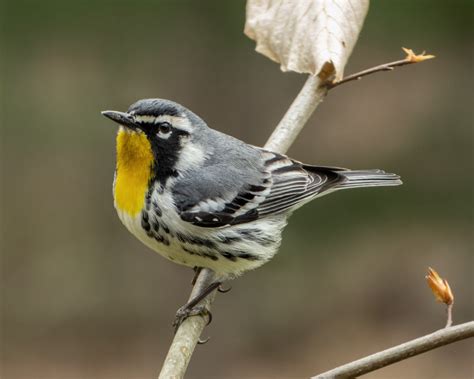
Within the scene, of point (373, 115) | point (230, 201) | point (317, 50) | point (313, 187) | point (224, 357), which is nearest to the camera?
point (317, 50)

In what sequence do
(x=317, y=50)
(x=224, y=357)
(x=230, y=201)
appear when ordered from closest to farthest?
(x=317, y=50), (x=230, y=201), (x=224, y=357)

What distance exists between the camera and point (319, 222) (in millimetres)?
9547

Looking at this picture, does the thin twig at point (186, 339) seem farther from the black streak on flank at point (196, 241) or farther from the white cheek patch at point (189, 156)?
the white cheek patch at point (189, 156)

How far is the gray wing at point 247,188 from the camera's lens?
4.18m

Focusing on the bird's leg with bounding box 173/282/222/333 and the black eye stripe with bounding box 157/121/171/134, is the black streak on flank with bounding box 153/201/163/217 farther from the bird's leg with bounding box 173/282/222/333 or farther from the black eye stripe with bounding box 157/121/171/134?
the bird's leg with bounding box 173/282/222/333

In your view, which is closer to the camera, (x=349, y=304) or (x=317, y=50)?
(x=317, y=50)

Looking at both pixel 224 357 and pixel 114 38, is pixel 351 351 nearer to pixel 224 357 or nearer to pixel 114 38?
pixel 224 357

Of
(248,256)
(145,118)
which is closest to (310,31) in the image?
(145,118)

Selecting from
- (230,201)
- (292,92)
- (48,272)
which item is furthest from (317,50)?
(48,272)

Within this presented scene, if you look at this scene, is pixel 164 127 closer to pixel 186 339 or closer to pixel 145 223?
pixel 145 223

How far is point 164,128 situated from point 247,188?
2.35 feet

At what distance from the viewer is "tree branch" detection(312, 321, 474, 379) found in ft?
8.73

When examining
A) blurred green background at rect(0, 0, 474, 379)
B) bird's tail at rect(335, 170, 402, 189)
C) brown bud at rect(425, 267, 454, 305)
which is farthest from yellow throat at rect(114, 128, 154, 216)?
blurred green background at rect(0, 0, 474, 379)

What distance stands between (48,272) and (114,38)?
3.03 metres
